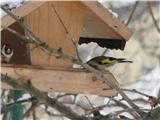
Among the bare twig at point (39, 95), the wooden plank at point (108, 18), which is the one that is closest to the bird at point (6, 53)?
the wooden plank at point (108, 18)

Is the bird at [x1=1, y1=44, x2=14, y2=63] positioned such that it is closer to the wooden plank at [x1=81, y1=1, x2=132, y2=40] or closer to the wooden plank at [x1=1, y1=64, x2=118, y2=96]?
the wooden plank at [x1=1, y1=64, x2=118, y2=96]

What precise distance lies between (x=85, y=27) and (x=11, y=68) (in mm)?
369

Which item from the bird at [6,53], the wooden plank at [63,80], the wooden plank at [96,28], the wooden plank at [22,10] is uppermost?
the wooden plank at [22,10]

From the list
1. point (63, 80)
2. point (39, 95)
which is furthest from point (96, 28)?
point (39, 95)

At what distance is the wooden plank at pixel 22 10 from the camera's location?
1.55 metres

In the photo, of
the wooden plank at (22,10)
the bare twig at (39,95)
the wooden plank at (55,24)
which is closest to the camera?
the bare twig at (39,95)

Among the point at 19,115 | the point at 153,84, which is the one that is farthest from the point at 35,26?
the point at 153,84

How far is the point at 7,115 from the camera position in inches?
74.2

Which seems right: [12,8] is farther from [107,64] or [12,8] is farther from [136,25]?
[136,25]

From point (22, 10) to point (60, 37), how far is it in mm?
173

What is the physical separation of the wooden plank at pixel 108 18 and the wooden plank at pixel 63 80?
16 centimetres

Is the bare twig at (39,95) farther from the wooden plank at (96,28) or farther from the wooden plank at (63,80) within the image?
the wooden plank at (96,28)

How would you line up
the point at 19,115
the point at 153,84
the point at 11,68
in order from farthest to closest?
the point at 153,84, the point at 19,115, the point at 11,68

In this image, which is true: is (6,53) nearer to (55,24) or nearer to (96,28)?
(55,24)
